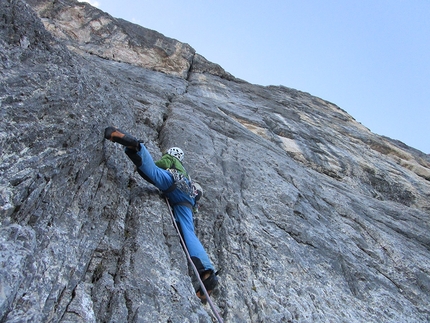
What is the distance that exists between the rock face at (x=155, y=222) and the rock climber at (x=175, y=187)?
0.81ft

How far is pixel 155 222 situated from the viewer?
16.7ft

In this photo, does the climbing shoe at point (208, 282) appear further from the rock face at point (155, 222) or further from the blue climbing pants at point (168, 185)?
the blue climbing pants at point (168, 185)

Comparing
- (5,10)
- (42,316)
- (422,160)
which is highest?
(422,160)

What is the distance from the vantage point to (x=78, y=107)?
206 inches

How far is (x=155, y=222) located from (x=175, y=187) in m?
0.81

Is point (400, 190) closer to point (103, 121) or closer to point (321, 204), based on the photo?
point (321, 204)

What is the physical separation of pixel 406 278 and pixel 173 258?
5.65 m

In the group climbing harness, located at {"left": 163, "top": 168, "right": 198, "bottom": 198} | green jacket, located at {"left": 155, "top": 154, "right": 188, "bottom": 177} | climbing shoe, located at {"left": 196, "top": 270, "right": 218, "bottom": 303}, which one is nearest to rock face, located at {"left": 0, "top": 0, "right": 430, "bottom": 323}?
climbing shoe, located at {"left": 196, "top": 270, "right": 218, "bottom": 303}

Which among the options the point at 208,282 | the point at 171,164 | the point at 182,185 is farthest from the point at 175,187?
the point at 208,282

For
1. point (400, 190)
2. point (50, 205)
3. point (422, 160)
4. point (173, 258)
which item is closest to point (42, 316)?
point (50, 205)

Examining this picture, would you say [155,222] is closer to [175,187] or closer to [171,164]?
[175,187]

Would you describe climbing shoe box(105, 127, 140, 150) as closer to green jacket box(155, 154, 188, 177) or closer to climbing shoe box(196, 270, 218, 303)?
green jacket box(155, 154, 188, 177)

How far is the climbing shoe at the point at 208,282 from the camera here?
457 cm

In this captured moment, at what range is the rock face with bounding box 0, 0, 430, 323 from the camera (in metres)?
3.54
